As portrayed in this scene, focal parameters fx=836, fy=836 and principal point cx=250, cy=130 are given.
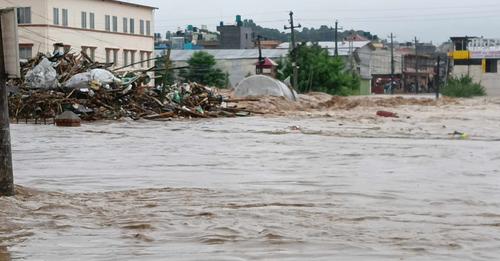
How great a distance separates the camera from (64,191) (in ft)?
35.1

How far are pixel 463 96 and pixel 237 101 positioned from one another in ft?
112

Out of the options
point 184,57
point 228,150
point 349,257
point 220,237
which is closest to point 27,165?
point 228,150

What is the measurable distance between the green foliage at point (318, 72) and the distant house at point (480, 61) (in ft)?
57.0

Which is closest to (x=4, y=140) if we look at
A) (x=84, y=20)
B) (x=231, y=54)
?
(x=84, y=20)

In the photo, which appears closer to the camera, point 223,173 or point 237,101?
point 223,173

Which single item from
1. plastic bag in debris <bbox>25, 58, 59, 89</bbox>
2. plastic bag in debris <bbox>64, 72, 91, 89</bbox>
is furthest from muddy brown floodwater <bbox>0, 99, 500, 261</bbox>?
plastic bag in debris <bbox>25, 58, 59, 89</bbox>

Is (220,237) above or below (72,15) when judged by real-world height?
below

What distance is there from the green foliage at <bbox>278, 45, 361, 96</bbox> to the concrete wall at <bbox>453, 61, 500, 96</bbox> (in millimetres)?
16660

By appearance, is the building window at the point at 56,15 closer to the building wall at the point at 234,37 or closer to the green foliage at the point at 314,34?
the building wall at the point at 234,37

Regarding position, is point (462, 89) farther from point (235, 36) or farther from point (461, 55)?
point (235, 36)

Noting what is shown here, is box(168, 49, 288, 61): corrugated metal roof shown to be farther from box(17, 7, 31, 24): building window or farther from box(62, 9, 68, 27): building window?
box(17, 7, 31, 24): building window

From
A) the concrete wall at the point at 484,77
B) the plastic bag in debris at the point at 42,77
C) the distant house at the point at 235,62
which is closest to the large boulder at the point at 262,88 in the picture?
the plastic bag in debris at the point at 42,77

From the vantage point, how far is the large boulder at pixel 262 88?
44.1m

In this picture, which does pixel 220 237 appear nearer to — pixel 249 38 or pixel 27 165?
pixel 27 165
